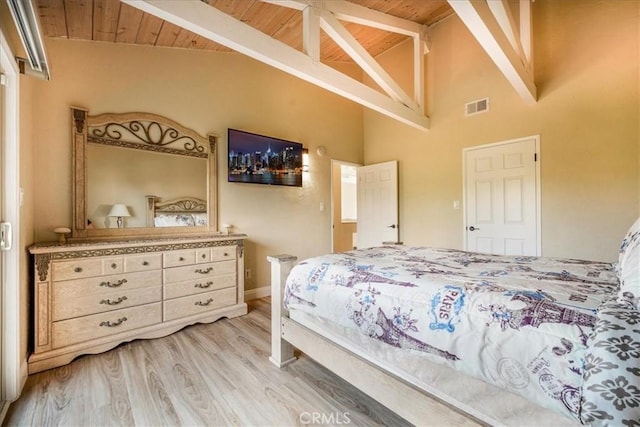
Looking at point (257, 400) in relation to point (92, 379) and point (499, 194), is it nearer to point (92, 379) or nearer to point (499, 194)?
point (92, 379)

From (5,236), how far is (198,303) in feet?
4.95

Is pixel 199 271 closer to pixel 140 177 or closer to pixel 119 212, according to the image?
pixel 119 212

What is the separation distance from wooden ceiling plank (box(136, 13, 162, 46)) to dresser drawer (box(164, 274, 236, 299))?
235cm

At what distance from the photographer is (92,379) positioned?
1.92m

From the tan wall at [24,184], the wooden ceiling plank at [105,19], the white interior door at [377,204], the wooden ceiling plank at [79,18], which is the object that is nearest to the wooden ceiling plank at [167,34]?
the wooden ceiling plank at [105,19]

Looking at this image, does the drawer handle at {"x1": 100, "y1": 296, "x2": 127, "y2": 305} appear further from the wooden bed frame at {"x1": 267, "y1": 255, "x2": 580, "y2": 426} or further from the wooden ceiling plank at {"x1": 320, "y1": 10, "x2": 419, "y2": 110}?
the wooden ceiling plank at {"x1": 320, "y1": 10, "x2": 419, "y2": 110}

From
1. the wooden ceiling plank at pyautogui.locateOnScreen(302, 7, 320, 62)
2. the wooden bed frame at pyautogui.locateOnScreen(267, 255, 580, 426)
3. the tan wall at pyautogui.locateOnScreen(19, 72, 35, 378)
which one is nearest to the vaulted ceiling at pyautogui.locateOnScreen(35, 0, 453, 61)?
the wooden ceiling plank at pyautogui.locateOnScreen(302, 7, 320, 62)

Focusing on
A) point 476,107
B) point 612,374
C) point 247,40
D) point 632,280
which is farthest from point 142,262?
point 476,107

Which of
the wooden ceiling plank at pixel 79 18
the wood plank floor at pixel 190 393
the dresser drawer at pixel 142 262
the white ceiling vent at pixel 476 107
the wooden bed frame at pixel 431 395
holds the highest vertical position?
the wooden ceiling plank at pixel 79 18

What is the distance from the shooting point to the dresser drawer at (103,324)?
6.94 ft

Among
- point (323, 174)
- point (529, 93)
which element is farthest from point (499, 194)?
point (323, 174)

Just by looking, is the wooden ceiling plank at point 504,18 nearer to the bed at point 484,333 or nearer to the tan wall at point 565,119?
the tan wall at point 565,119

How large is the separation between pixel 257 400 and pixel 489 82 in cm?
420

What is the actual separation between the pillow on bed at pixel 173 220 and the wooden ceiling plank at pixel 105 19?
1.69 metres
